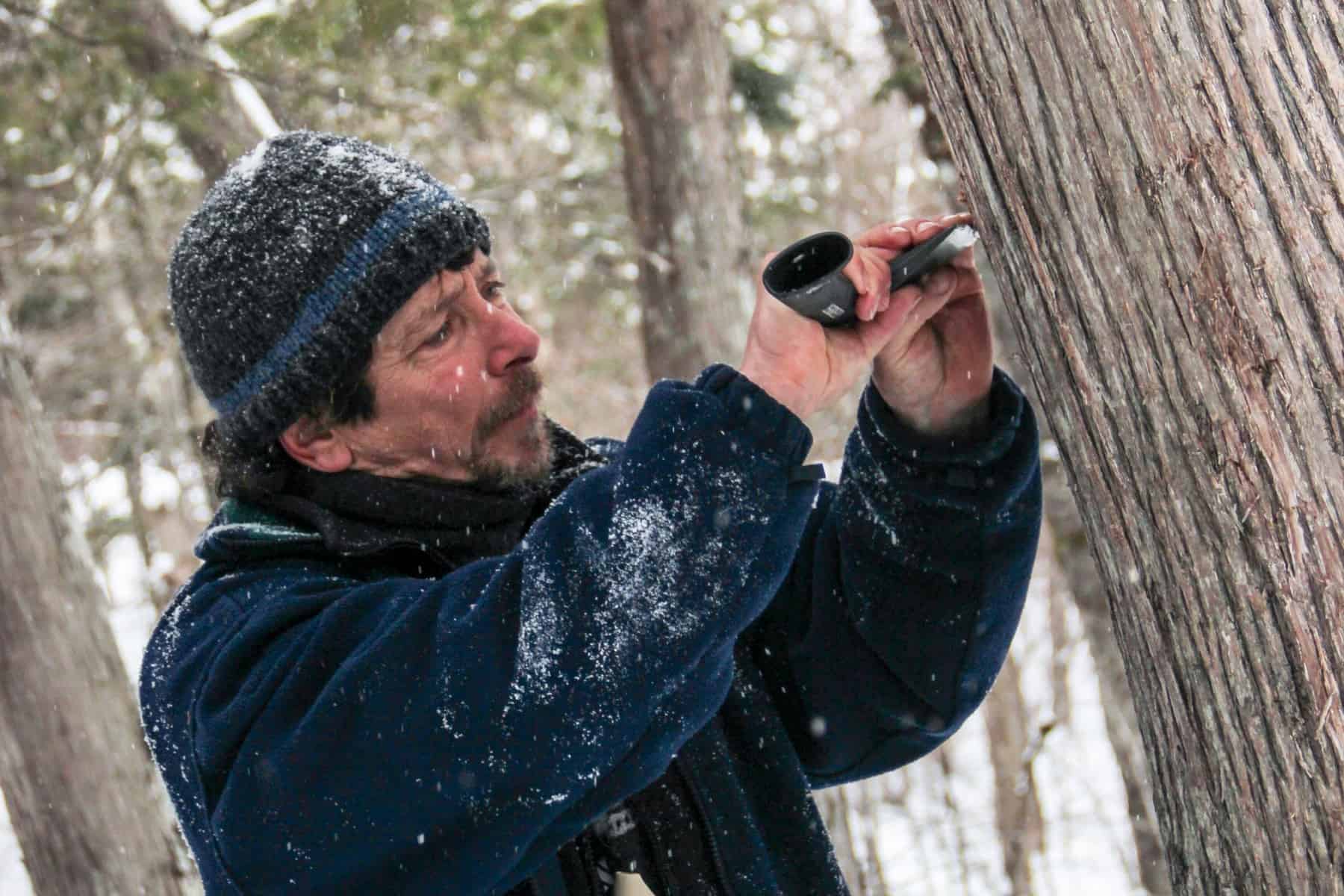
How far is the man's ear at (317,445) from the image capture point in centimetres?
220

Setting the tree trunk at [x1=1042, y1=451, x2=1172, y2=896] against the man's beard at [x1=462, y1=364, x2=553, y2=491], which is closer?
the man's beard at [x1=462, y1=364, x2=553, y2=491]

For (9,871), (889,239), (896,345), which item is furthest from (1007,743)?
(9,871)

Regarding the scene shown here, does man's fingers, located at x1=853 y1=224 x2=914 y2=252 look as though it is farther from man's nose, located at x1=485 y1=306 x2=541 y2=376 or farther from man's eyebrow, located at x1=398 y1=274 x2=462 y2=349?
man's eyebrow, located at x1=398 y1=274 x2=462 y2=349

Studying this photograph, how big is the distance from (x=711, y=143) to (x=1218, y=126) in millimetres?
3894

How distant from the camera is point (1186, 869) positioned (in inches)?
62.6

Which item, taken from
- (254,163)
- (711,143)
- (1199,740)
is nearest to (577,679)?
(1199,740)

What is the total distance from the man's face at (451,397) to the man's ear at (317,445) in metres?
0.02

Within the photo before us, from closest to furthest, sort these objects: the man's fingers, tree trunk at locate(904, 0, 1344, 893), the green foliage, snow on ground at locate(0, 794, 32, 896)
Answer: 1. tree trunk at locate(904, 0, 1344, 893)
2. the man's fingers
3. the green foliage
4. snow on ground at locate(0, 794, 32, 896)

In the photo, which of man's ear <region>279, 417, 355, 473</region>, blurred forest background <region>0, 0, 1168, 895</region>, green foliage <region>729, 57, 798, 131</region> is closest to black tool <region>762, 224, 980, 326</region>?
man's ear <region>279, 417, 355, 473</region>

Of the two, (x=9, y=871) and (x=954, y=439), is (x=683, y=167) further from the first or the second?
(x=9, y=871)

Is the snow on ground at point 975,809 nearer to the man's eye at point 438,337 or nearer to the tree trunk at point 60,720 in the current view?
the tree trunk at point 60,720

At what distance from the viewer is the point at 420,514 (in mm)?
2082

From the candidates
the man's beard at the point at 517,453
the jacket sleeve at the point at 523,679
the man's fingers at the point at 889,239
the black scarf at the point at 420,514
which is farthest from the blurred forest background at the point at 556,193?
the man's fingers at the point at 889,239

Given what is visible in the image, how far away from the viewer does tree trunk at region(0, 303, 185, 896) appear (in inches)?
139
